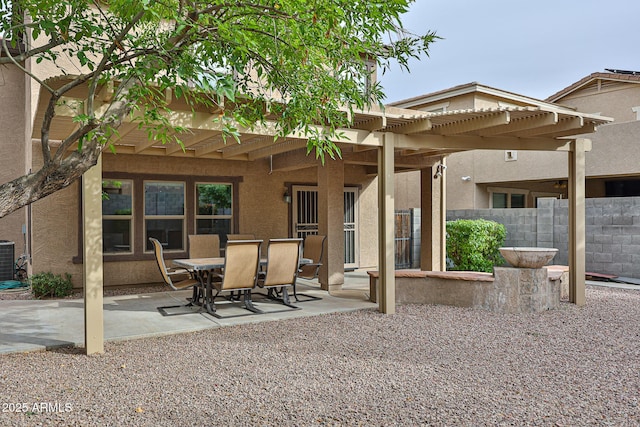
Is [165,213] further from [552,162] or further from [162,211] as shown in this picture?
[552,162]

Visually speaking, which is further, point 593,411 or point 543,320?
point 543,320

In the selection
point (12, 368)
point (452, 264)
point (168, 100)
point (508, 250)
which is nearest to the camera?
point (12, 368)

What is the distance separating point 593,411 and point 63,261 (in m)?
8.26

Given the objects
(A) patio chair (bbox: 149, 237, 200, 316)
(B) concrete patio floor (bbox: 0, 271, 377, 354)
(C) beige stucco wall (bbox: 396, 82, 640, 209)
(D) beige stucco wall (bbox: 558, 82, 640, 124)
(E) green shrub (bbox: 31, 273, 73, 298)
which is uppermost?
(D) beige stucco wall (bbox: 558, 82, 640, 124)

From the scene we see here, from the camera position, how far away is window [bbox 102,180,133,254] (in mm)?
9109

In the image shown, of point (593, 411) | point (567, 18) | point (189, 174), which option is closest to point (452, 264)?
point (189, 174)

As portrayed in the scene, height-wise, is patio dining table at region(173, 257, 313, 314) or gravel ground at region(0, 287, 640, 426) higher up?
patio dining table at region(173, 257, 313, 314)

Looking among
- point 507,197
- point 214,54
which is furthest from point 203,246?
point 507,197

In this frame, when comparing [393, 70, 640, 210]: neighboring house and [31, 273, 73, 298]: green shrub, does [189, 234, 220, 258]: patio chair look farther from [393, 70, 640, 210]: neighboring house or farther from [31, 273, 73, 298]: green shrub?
[393, 70, 640, 210]: neighboring house

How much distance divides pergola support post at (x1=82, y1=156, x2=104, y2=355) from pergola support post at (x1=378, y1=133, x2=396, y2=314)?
3.67 metres

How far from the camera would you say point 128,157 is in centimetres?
907

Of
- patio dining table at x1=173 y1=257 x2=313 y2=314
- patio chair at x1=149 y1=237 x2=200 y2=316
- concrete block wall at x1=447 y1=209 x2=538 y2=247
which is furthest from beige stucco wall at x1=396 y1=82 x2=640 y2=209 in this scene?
patio chair at x1=149 y1=237 x2=200 y2=316

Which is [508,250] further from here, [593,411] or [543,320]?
[593,411]

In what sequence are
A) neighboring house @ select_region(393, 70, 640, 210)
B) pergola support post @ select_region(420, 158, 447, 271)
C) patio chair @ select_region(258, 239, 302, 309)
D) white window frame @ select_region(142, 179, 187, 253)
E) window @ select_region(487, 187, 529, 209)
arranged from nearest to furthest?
patio chair @ select_region(258, 239, 302, 309) → white window frame @ select_region(142, 179, 187, 253) → pergola support post @ select_region(420, 158, 447, 271) → neighboring house @ select_region(393, 70, 640, 210) → window @ select_region(487, 187, 529, 209)
